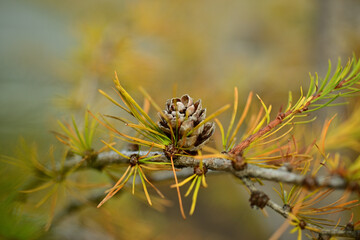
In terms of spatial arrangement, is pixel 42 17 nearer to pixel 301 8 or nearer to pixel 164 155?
pixel 301 8

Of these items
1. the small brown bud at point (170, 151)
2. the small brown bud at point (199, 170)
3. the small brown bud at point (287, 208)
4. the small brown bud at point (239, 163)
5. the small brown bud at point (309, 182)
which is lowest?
the small brown bud at point (287, 208)

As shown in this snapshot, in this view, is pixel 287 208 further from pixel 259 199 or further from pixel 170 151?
pixel 170 151

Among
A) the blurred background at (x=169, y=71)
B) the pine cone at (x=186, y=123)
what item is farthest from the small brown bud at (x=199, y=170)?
the blurred background at (x=169, y=71)

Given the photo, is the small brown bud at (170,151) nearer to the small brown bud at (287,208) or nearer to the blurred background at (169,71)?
the small brown bud at (287,208)

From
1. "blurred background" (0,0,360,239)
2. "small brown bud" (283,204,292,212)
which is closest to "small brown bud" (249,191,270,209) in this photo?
"small brown bud" (283,204,292,212)

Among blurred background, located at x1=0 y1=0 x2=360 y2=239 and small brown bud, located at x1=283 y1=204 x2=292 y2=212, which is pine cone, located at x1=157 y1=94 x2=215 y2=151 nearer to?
small brown bud, located at x1=283 y1=204 x2=292 y2=212

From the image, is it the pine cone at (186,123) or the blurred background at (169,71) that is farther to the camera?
the blurred background at (169,71)
